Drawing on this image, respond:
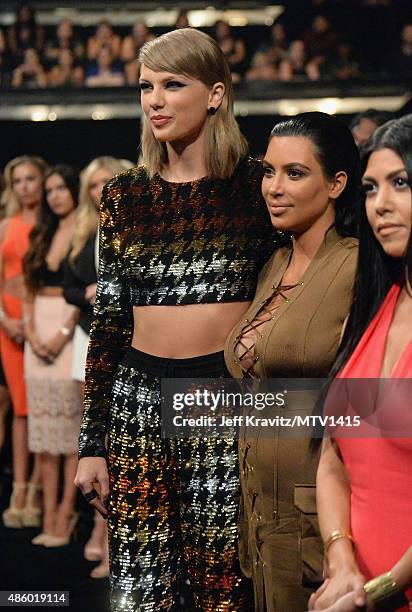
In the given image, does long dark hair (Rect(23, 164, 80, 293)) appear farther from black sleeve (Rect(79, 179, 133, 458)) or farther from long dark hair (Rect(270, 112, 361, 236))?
long dark hair (Rect(270, 112, 361, 236))

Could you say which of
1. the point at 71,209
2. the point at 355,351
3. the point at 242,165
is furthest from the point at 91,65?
the point at 355,351

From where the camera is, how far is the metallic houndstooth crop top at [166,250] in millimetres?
2145

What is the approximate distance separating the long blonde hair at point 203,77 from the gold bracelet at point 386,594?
0.97 meters

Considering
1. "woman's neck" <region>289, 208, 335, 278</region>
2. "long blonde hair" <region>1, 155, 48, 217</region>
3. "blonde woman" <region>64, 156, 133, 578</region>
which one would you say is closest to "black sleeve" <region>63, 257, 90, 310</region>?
"blonde woman" <region>64, 156, 133, 578</region>

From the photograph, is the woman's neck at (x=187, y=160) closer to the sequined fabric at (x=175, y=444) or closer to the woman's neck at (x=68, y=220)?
the sequined fabric at (x=175, y=444)

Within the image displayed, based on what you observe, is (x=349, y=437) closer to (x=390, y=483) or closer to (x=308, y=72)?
(x=390, y=483)

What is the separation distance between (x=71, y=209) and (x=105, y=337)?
232 centimetres

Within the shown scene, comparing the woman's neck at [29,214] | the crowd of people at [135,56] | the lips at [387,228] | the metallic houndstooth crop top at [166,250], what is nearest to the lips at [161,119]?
the metallic houndstooth crop top at [166,250]

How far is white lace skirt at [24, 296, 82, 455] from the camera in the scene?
173 inches

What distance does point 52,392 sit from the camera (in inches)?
175

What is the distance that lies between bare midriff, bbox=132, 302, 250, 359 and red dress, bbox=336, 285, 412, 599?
1.73ft

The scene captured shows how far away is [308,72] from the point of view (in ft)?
25.0

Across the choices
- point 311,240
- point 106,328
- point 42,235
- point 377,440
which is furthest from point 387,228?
point 42,235

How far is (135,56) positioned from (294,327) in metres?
6.28
